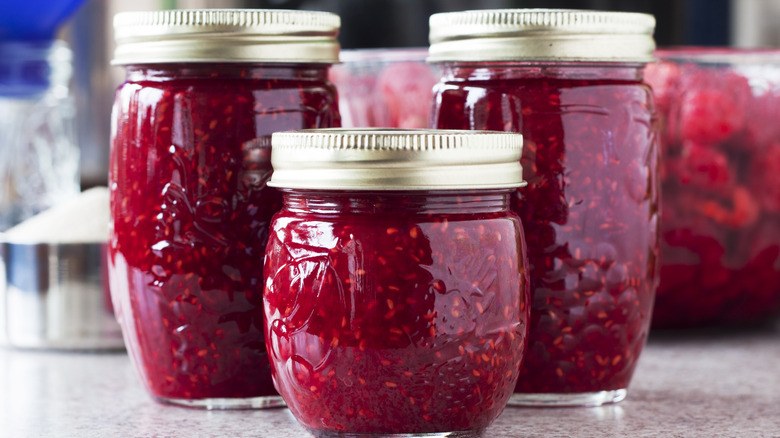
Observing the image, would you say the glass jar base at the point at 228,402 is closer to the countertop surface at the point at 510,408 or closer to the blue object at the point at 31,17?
the countertop surface at the point at 510,408

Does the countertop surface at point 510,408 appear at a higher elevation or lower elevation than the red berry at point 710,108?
Result: lower

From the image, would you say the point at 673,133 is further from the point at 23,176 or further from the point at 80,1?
the point at 23,176

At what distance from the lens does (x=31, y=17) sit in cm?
136

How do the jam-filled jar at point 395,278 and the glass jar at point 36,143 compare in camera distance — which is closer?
the jam-filled jar at point 395,278

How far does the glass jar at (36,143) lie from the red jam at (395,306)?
2.82ft

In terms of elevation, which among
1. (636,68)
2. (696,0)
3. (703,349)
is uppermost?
(696,0)

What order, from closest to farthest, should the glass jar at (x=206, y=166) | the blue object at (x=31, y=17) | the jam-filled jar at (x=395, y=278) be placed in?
the jam-filled jar at (x=395, y=278), the glass jar at (x=206, y=166), the blue object at (x=31, y=17)

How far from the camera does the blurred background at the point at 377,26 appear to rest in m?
1.42

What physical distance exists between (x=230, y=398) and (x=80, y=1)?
0.75 metres

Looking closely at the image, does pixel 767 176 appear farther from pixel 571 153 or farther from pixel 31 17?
pixel 31 17

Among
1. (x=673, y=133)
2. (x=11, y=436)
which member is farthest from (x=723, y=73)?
(x=11, y=436)

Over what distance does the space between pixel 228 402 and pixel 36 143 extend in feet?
3.49

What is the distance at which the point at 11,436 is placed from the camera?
29.3 inches

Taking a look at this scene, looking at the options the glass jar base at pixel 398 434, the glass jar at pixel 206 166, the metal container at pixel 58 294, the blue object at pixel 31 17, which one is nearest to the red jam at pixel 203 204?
the glass jar at pixel 206 166
